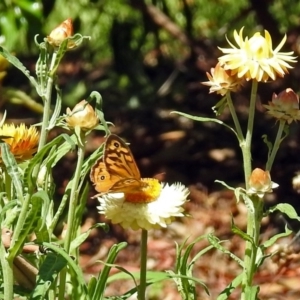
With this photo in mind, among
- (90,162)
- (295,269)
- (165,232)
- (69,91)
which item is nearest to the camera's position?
(90,162)

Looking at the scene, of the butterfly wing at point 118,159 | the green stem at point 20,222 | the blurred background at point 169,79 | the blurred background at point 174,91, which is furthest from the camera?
the blurred background at point 169,79

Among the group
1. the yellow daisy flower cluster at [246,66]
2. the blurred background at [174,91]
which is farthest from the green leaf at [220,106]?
the blurred background at [174,91]

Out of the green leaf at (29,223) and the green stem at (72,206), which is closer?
the green leaf at (29,223)

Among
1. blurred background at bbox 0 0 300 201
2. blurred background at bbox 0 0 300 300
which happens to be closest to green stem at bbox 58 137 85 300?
blurred background at bbox 0 0 300 300

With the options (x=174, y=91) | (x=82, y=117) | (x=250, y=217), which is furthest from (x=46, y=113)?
(x=174, y=91)

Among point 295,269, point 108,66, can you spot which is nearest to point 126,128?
point 108,66

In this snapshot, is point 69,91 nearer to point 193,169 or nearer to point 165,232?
point 193,169

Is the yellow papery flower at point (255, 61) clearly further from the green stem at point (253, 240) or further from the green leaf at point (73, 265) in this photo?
the green leaf at point (73, 265)
